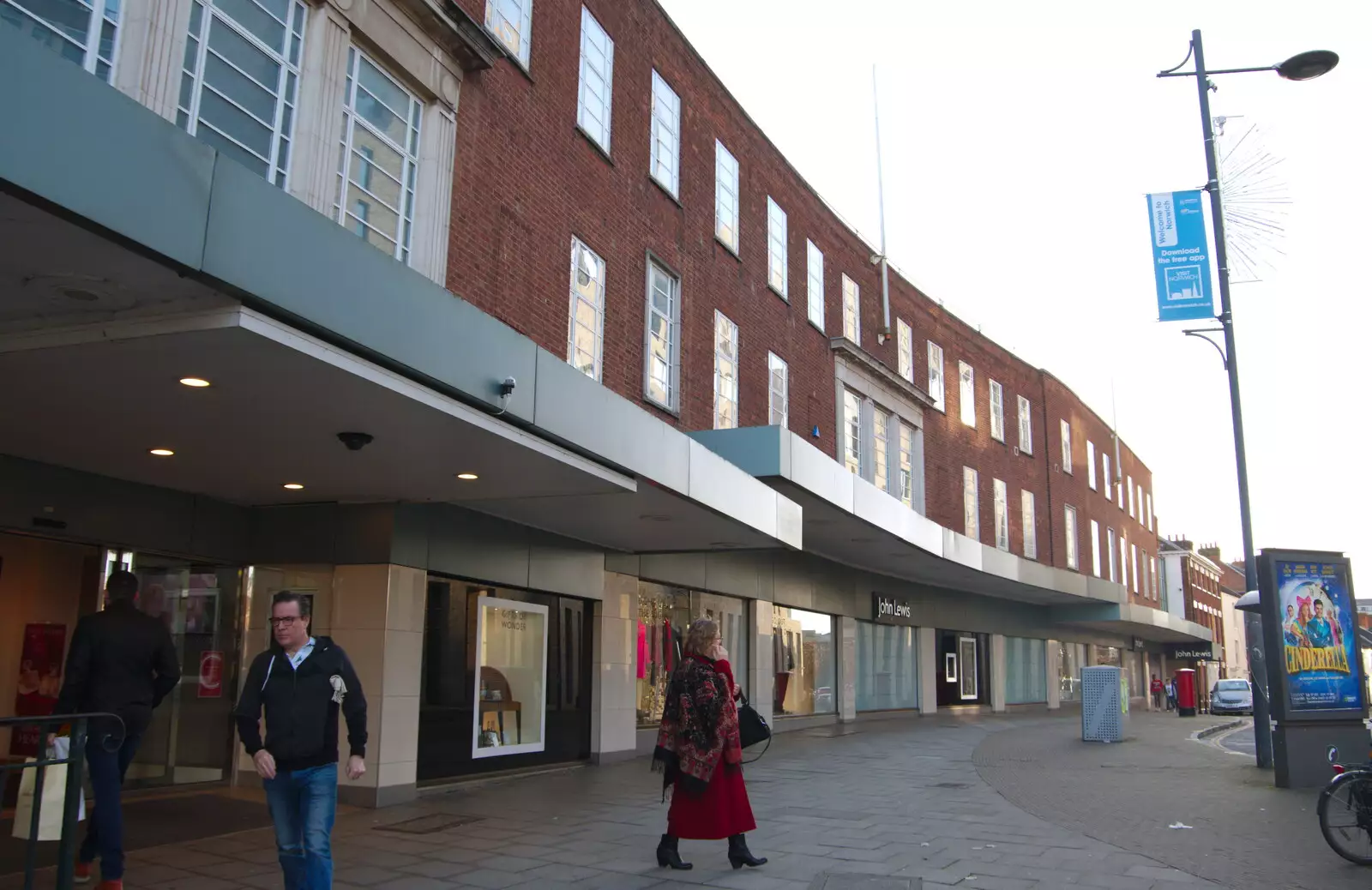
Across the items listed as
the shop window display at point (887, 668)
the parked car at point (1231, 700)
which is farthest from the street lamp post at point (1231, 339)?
the parked car at point (1231, 700)

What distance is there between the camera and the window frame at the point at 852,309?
24.4 meters

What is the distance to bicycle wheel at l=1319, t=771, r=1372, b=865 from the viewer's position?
24.9 feet

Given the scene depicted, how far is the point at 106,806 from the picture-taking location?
6.01 metres

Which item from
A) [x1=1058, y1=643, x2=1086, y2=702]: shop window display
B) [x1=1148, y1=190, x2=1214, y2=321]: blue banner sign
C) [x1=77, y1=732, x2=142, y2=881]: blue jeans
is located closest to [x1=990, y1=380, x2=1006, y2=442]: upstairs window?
[x1=1058, y1=643, x2=1086, y2=702]: shop window display

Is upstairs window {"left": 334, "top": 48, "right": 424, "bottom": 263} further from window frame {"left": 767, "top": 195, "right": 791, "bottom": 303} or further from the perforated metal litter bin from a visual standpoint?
the perforated metal litter bin

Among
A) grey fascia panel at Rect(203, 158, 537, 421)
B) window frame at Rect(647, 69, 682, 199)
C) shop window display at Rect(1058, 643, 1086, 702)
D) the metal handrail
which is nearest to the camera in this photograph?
the metal handrail

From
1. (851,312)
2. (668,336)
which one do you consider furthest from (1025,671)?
(668,336)

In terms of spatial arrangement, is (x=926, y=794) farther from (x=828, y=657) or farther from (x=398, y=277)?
(x=828, y=657)

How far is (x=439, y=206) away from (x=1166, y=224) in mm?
9775

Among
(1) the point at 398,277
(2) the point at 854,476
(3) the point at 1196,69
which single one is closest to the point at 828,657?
(2) the point at 854,476

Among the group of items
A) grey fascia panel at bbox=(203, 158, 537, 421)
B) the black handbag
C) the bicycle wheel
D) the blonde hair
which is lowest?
the bicycle wheel

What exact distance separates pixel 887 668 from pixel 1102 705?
7455 mm

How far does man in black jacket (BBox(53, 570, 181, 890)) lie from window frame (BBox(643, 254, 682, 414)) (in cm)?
925

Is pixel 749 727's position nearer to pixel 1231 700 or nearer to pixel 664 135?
pixel 664 135
